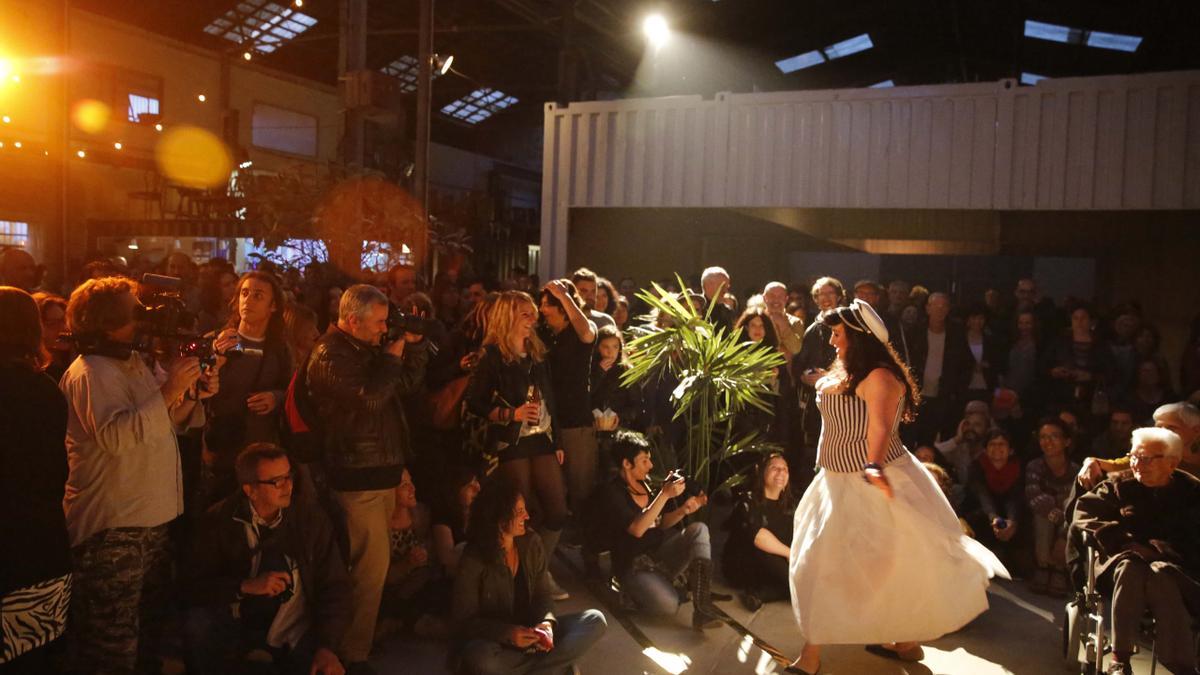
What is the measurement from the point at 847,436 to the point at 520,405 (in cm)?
165

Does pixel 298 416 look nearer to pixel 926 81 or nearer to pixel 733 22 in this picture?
pixel 733 22

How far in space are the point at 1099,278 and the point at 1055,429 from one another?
619 cm

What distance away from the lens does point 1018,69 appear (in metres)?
15.8

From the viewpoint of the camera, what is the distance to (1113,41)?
1287 centimetres

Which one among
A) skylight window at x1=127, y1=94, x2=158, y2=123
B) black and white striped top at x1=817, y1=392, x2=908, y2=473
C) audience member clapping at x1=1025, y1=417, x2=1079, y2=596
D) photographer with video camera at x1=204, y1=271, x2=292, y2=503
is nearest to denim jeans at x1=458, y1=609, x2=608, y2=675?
black and white striped top at x1=817, y1=392, x2=908, y2=473

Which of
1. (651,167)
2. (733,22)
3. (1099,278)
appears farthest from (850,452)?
(733,22)

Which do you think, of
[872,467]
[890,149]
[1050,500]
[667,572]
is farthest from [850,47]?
[872,467]

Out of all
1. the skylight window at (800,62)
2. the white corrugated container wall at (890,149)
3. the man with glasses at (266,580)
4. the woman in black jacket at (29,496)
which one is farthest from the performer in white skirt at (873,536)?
the skylight window at (800,62)

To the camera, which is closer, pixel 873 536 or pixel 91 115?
pixel 873 536

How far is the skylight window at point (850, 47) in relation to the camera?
14.8 m

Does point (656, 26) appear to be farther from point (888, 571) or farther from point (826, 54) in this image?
point (888, 571)

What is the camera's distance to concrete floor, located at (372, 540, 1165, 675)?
441cm

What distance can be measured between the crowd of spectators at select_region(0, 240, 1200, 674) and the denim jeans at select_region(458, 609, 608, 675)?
0.03 ft

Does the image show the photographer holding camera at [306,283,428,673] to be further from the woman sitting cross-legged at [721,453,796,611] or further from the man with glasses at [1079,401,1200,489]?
the man with glasses at [1079,401,1200,489]
